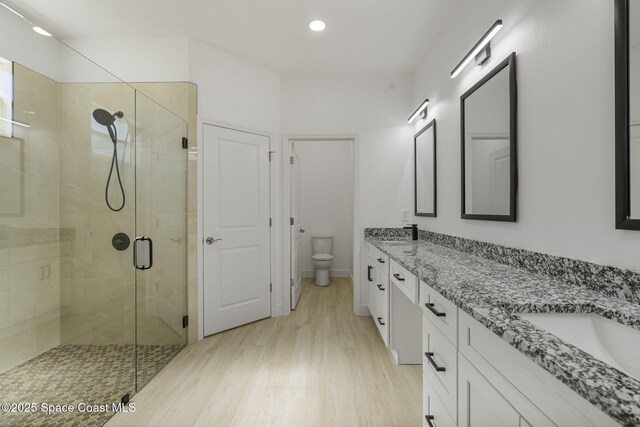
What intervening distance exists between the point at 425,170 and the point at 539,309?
2181 mm

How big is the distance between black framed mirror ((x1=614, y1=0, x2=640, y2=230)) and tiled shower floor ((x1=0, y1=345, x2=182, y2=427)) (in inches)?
103

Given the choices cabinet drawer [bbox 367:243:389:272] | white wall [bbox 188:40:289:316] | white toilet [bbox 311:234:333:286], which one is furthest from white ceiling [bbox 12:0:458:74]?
white toilet [bbox 311:234:333:286]

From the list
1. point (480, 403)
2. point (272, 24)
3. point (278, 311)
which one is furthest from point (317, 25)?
point (278, 311)

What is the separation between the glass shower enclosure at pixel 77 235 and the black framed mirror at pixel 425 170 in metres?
2.37

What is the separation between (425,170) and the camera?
114 inches

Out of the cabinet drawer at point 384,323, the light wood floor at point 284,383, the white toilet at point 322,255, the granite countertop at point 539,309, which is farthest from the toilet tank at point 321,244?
the granite countertop at point 539,309

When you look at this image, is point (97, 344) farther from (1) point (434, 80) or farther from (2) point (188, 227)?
(1) point (434, 80)

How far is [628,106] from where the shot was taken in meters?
0.92

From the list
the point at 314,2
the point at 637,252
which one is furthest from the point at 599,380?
the point at 314,2

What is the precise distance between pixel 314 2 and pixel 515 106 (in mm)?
1635

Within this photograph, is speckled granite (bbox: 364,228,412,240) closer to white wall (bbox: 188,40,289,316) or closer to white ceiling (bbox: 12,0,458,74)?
white wall (bbox: 188,40,289,316)

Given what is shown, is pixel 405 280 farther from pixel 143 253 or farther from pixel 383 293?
pixel 143 253

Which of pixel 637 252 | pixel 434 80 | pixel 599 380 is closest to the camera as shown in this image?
pixel 599 380

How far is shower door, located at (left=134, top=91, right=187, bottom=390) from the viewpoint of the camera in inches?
84.6
